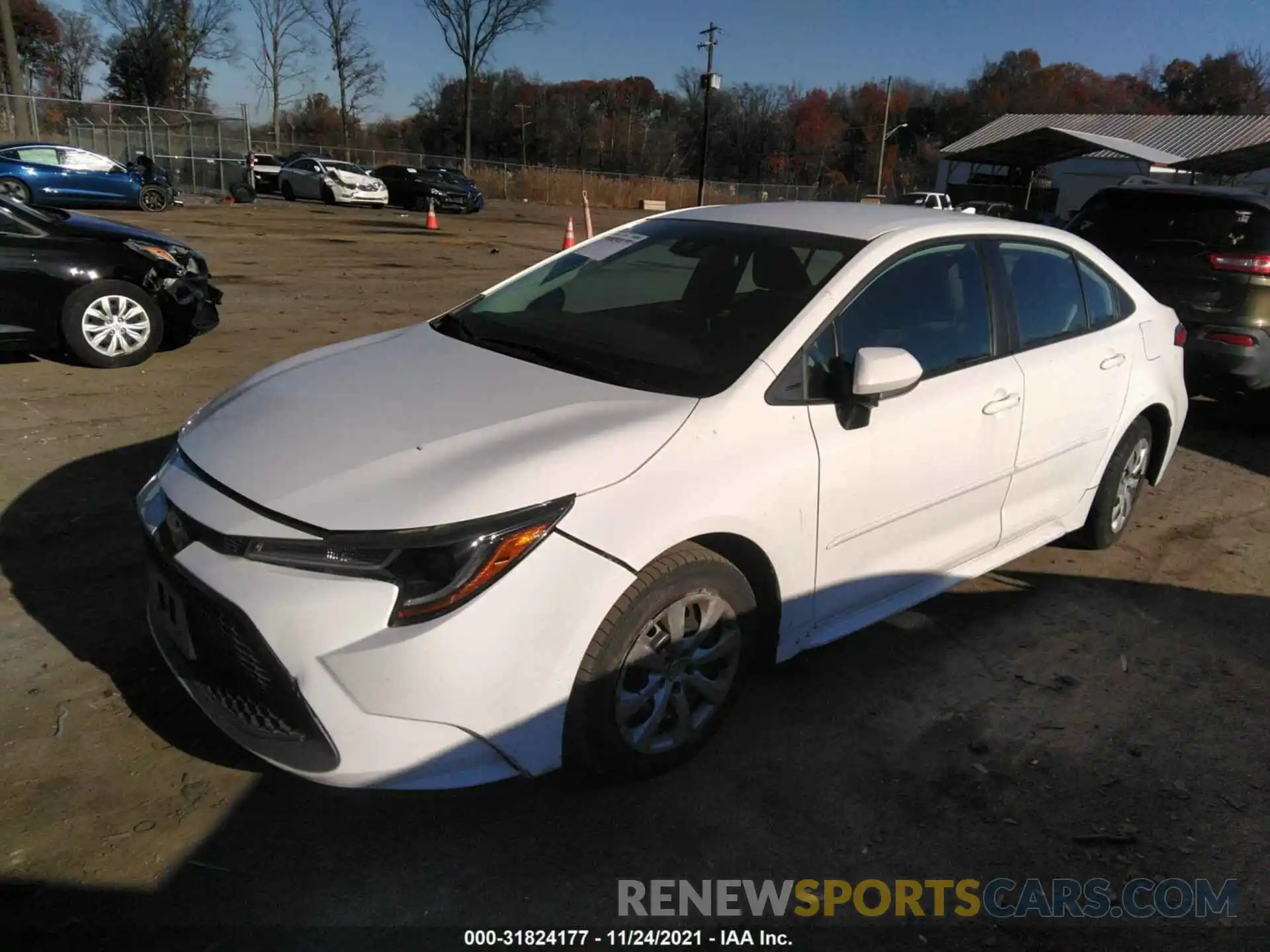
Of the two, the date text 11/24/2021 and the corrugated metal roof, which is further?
the corrugated metal roof

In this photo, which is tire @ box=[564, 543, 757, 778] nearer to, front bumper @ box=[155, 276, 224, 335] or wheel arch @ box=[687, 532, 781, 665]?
wheel arch @ box=[687, 532, 781, 665]

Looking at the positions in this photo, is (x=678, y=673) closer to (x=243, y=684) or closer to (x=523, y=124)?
(x=243, y=684)

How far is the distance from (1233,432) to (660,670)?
6.72 metres

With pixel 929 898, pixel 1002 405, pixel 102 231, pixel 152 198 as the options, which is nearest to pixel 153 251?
pixel 102 231

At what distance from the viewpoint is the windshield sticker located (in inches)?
161

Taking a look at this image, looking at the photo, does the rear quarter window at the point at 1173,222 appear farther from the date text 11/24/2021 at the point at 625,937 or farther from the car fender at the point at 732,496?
the date text 11/24/2021 at the point at 625,937

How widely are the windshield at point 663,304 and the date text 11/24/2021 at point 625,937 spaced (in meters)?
1.51

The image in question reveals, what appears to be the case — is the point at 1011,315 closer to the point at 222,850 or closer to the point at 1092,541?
the point at 1092,541

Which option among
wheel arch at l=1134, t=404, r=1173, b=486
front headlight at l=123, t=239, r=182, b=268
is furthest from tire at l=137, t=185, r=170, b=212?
wheel arch at l=1134, t=404, r=1173, b=486

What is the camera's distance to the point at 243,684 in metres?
2.49

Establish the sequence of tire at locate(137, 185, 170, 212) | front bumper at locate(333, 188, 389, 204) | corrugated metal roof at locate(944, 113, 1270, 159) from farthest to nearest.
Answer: corrugated metal roof at locate(944, 113, 1270, 159)
front bumper at locate(333, 188, 389, 204)
tire at locate(137, 185, 170, 212)

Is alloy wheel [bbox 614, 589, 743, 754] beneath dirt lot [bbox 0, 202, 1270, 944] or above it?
above

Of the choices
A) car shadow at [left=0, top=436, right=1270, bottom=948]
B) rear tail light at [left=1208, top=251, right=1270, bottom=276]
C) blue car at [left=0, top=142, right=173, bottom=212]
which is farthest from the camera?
blue car at [left=0, top=142, right=173, bottom=212]

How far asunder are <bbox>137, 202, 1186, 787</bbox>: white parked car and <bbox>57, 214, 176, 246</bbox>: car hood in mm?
4944
